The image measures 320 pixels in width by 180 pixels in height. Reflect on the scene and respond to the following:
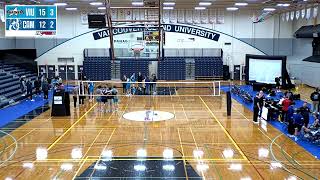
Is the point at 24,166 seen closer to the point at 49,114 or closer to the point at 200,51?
the point at 49,114

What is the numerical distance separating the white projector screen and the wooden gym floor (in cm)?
1130

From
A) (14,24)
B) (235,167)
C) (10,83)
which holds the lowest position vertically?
(235,167)

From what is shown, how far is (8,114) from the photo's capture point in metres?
21.6

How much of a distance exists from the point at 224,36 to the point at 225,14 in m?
2.42

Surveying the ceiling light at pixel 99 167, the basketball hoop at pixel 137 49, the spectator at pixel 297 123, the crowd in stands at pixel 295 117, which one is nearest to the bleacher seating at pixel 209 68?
the basketball hoop at pixel 137 49

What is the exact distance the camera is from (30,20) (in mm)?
16859

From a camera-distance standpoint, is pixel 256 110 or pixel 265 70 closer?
pixel 256 110

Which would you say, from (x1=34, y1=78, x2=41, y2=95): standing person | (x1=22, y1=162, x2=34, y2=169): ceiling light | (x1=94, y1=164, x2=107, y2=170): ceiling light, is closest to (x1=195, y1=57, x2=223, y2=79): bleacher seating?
(x1=34, y1=78, x2=41, y2=95): standing person

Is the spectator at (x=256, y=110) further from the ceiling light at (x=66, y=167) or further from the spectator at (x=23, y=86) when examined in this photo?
the spectator at (x=23, y=86)

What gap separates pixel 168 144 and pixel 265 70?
66.8 feet

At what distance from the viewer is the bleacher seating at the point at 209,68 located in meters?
39.2

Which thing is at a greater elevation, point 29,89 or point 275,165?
point 29,89

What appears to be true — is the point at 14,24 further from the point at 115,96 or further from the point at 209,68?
the point at 209,68

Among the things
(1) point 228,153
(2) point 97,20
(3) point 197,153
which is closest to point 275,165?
(1) point 228,153
